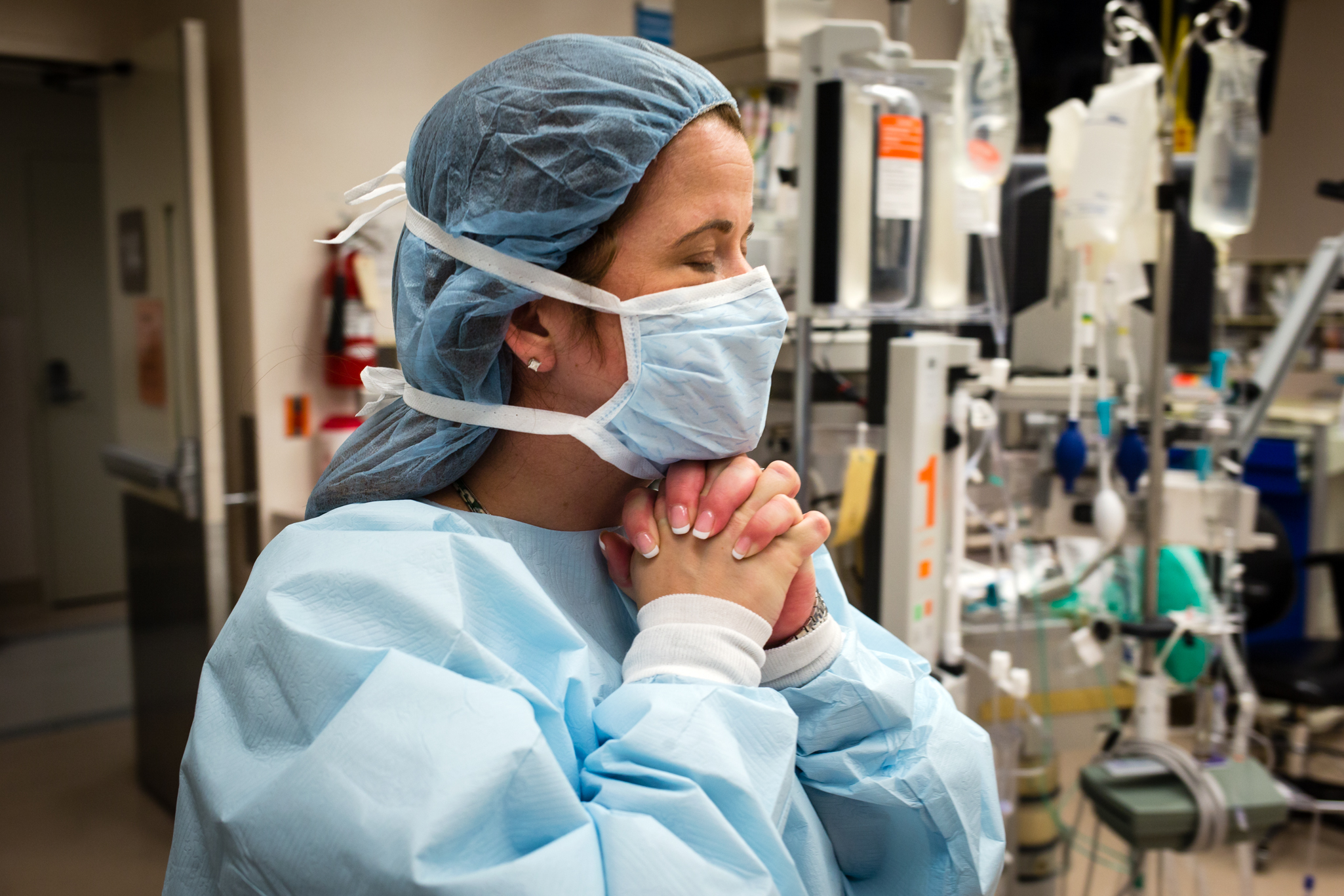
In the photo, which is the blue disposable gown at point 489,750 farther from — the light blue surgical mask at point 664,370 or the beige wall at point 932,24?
the beige wall at point 932,24

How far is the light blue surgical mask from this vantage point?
2.80ft

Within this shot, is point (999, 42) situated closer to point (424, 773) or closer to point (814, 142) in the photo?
point (814, 142)

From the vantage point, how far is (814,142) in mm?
1823

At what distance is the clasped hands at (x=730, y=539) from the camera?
843 millimetres

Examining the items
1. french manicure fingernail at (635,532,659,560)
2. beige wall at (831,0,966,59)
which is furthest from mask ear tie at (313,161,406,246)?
beige wall at (831,0,966,59)

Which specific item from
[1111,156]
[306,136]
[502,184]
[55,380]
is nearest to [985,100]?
[1111,156]

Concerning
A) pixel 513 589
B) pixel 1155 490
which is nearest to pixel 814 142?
pixel 1155 490

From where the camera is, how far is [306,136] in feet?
9.59

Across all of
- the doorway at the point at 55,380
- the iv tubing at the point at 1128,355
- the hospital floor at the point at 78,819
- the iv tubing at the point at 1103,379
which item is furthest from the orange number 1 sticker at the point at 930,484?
the doorway at the point at 55,380

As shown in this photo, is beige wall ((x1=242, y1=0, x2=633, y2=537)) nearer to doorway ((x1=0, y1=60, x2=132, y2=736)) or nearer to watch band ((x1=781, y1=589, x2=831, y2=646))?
watch band ((x1=781, y1=589, x2=831, y2=646))

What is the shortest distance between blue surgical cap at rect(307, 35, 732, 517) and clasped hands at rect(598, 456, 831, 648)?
177 mm

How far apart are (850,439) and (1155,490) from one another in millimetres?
727

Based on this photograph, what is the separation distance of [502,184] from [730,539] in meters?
0.35

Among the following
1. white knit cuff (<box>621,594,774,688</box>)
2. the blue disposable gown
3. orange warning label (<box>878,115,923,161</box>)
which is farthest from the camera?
orange warning label (<box>878,115,923,161</box>)
